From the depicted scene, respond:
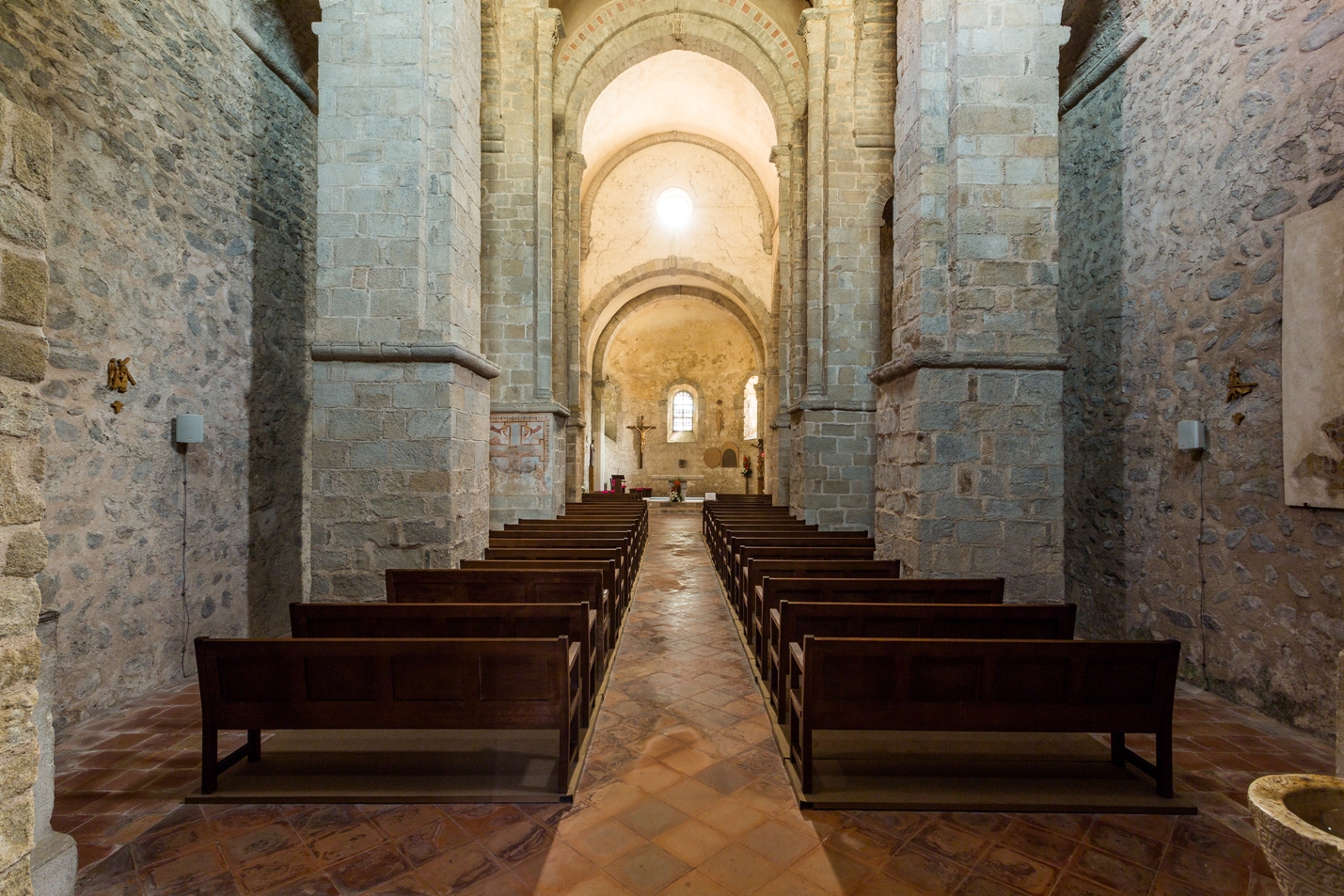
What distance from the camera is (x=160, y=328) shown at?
16.1 ft

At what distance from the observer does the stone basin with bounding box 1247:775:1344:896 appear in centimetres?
139

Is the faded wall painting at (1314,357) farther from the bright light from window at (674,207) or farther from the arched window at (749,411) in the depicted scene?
the arched window at (749,411)

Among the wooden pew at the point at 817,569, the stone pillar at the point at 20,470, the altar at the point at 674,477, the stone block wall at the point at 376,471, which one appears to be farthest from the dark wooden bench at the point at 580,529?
the altar at the point at 674,477

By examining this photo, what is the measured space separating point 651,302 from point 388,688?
63.2ft

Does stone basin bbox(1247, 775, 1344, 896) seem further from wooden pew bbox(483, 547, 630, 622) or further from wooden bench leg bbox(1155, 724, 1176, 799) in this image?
wooden pew bbox(483, 547, 630, 622)

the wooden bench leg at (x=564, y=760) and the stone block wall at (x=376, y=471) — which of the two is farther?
the stone block wall at (x=376, y=471)

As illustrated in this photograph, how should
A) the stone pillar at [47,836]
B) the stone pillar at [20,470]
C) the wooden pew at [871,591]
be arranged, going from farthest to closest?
the wooden pew at [871,591]
the stone pillar at [47,836]
the stone pillar at [20,470]

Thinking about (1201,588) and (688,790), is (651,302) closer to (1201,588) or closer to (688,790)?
(1201,588)

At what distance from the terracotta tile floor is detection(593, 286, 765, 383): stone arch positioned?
1756 cm

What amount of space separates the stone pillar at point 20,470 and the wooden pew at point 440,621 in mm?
2003

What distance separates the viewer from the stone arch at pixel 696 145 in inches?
702

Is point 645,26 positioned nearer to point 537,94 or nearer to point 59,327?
point 537,94

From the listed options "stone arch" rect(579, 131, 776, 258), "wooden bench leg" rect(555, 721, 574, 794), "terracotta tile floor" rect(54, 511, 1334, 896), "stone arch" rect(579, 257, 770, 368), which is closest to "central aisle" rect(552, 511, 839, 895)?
"terracotta tile floor" rect(54, 511, 1334, 896)

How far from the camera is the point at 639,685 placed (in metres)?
4.66
